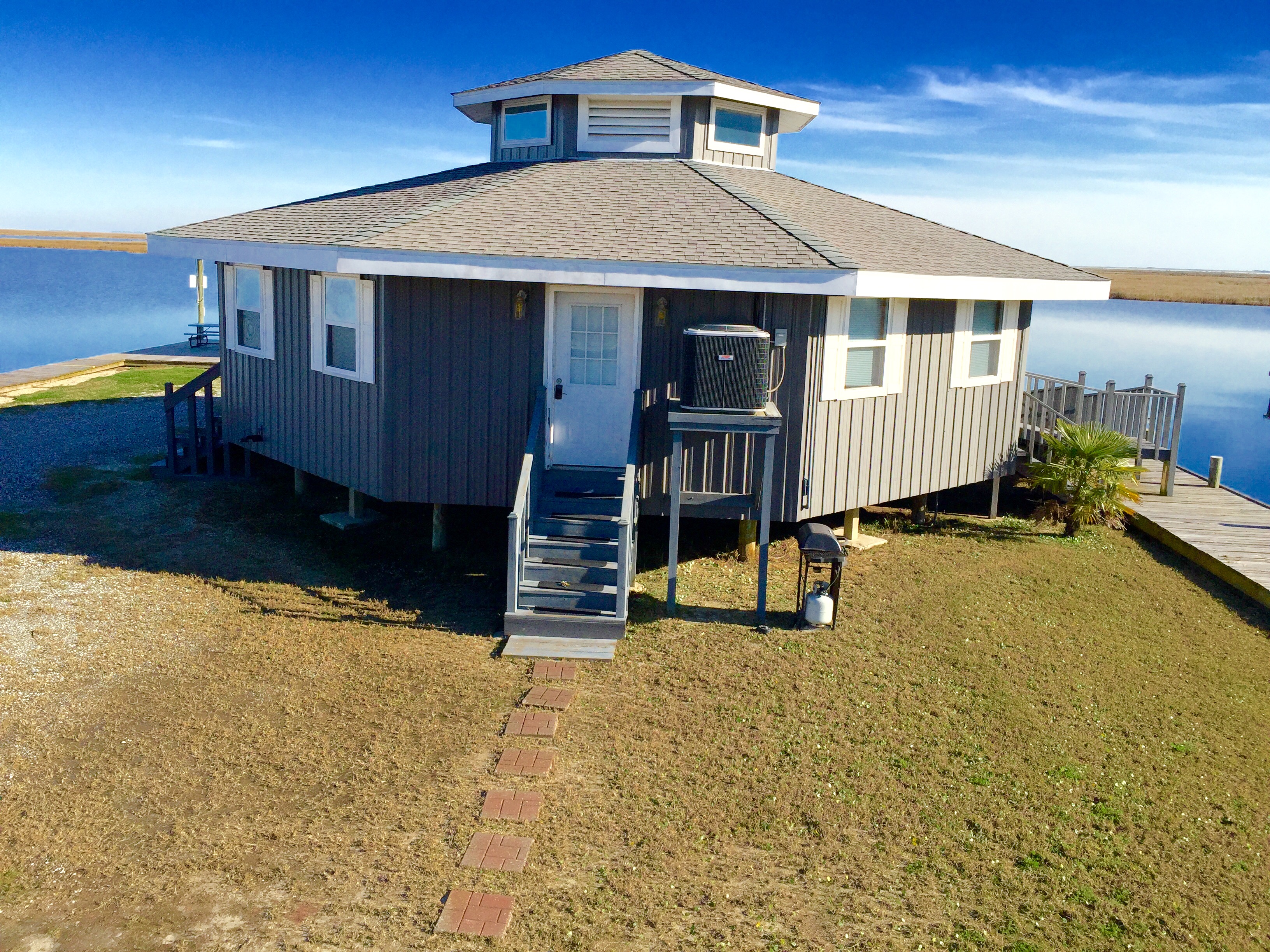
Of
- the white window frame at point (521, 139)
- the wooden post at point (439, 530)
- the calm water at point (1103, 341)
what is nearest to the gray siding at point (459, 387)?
the wooden post at point (439, 530)

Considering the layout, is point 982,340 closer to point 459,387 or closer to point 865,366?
point 865,366

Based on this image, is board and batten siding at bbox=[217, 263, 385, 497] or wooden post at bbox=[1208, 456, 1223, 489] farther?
wooden post at bbox=[1208, 456, 1223, 489]

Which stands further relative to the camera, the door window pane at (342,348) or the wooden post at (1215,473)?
the wooden post at (1215,473)

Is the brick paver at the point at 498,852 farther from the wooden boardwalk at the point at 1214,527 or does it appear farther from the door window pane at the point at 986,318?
the door window pane at the point at 986,318

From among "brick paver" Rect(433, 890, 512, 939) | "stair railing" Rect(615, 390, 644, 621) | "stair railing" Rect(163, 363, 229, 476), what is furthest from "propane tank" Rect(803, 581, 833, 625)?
"stair railing" Rect(163, 363, 229, 476)

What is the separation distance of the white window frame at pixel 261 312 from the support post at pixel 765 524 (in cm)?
604

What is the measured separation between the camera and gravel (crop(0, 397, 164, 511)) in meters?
13.5

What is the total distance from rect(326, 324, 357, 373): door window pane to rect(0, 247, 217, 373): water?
2969 millimetres

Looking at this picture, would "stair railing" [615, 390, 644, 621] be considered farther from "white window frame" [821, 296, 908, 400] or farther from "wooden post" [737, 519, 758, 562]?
"white window frame" [821, 296, 908, 400]

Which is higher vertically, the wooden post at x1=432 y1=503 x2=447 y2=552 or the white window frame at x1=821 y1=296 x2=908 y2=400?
the white window frame at x1=821 y1=296 x2=908 y2=400

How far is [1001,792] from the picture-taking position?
21.5ft

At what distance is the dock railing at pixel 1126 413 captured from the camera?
45.6 feet

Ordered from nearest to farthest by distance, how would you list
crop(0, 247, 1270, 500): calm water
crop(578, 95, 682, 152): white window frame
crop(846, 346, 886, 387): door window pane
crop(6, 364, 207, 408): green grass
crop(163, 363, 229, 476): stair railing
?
crop(846, 346, 886, 387): door window pane
crop(578, 95, 682, 152): white window frame
crop(163, 363, 229, 476): stair railing
crop(6, 364, 207, 408): green grass
crop(0, 247, 1270, 500): calm water

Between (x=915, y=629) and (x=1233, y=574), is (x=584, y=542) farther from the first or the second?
(x=1233, y=574)
